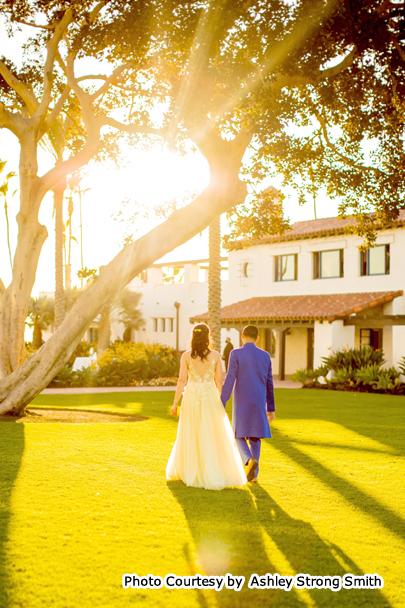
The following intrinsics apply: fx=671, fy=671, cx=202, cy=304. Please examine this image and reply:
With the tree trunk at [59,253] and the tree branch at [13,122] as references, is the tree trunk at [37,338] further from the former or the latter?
the tree branch at [13,122]

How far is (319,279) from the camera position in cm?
3322

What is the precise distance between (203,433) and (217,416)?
0.91 ft

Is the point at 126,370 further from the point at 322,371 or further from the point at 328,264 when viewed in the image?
the point at 328,264

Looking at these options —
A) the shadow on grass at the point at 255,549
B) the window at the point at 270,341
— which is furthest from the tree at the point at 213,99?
the window at the point at 270,341

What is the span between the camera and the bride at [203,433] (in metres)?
7.54

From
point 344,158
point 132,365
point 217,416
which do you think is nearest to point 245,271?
point 132,365

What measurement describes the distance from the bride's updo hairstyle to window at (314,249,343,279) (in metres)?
25.1

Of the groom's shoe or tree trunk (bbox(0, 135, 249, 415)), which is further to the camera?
tree trunk (bbox(0, 135, 249, 415))

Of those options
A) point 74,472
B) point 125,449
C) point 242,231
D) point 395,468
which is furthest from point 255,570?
point 242,231

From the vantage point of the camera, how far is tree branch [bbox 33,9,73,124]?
47.9 ft

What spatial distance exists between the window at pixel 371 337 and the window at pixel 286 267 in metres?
5.10

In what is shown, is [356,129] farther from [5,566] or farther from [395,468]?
[5,566]

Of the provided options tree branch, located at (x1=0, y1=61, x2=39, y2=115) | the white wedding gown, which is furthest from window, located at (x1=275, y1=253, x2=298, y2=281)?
the white wedding gown

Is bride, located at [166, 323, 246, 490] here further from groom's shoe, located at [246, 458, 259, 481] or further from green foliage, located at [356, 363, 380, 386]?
green foliage, located at [356, 363, 380, 386]
